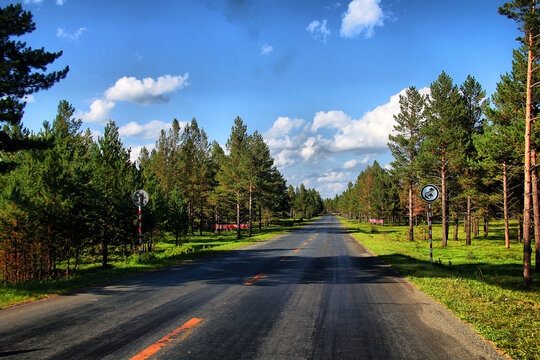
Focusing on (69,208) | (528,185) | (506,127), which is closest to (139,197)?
(69,208)

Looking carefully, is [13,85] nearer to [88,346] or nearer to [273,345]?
[88,346]

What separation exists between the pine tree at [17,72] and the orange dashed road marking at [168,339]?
10.1 metres

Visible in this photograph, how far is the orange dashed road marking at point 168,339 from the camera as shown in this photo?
4.05 meters

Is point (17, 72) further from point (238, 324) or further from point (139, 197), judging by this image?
point (238, 324)

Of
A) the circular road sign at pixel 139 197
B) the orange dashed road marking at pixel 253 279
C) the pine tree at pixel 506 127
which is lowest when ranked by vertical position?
the orange dashed road marking at pixel 253 279

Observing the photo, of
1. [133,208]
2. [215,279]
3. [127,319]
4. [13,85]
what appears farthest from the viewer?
[133,208]

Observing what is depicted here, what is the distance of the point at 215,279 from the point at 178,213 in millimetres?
23604

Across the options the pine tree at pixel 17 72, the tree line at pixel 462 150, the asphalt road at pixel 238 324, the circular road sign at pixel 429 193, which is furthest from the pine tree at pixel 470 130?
the pine tree at pixel 17 72

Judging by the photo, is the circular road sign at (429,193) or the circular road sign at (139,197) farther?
the circular road sign at (139,197)

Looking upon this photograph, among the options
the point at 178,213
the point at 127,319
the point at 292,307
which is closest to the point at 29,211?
the point at 127,319

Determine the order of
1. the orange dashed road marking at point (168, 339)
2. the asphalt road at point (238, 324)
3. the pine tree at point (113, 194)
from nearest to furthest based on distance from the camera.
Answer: the orange dashed road marking at point (168, 339), the asphalt road at point (238, 324), the pine tree at point (113, 194)

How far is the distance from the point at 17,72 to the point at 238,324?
12.0 metres

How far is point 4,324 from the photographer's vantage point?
210 inches

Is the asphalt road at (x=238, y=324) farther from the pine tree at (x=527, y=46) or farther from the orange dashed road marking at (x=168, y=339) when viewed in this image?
the pine tree at (x=527, y=46)
